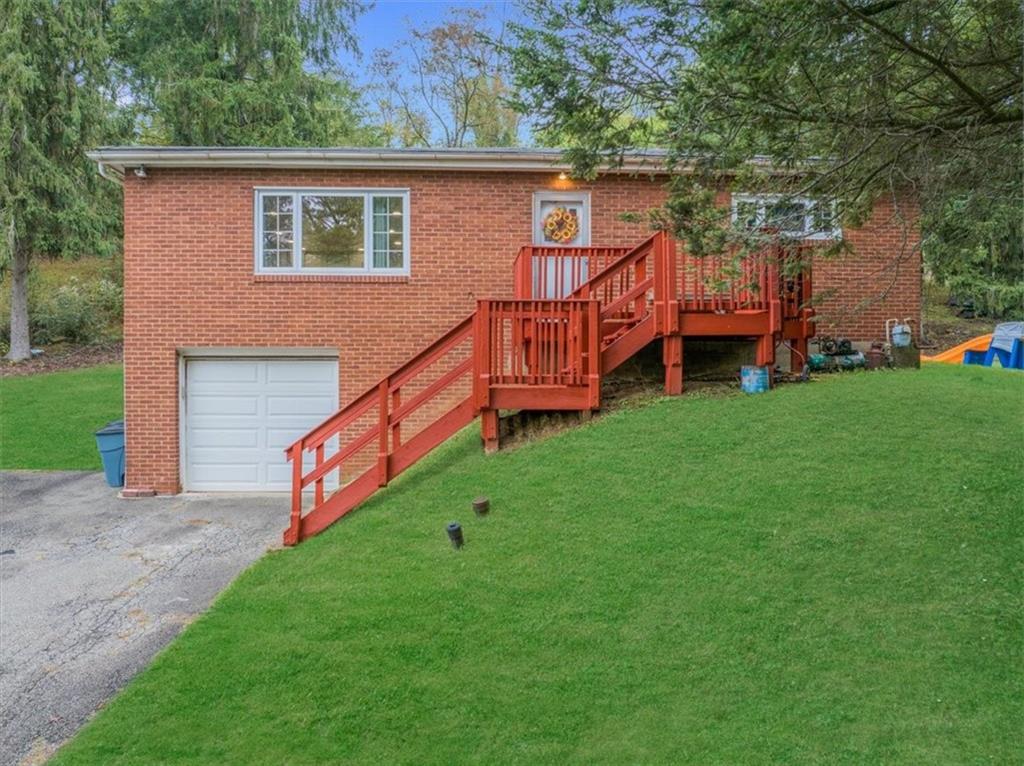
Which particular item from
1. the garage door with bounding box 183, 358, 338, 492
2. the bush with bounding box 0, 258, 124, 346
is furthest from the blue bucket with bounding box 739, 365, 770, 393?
the bush with bounding box 0, 258, 124, 346

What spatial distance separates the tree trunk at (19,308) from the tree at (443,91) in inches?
477

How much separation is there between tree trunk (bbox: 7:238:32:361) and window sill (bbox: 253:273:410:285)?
13.0m

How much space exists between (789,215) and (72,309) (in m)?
21.9

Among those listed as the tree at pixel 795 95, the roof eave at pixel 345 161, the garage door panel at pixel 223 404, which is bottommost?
the garage door panel at pixel 223 404

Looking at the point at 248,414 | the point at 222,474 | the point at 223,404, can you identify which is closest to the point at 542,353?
the point at 248,414

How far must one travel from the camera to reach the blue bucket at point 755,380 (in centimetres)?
715

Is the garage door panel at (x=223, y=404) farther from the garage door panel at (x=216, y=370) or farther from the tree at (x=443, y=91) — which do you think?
the tree at (x=443, y=91)

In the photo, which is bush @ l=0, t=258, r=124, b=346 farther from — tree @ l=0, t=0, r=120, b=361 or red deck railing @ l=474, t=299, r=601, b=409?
red deck railing @ l=474, t=299, r=601, b=409

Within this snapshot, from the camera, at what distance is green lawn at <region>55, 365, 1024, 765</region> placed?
326 centimetres

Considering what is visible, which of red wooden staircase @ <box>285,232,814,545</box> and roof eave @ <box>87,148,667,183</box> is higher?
roof eave @ <box>87,148,667,183</box>

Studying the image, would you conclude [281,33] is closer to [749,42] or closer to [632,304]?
[632,304]

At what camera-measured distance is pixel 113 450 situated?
30.0 feet

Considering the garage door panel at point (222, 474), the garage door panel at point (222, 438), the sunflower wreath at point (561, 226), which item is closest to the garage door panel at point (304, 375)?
the garage door panel at point (222, 438)

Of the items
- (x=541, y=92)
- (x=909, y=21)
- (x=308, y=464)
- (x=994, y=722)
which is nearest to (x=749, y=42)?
(x=909, y=21)
